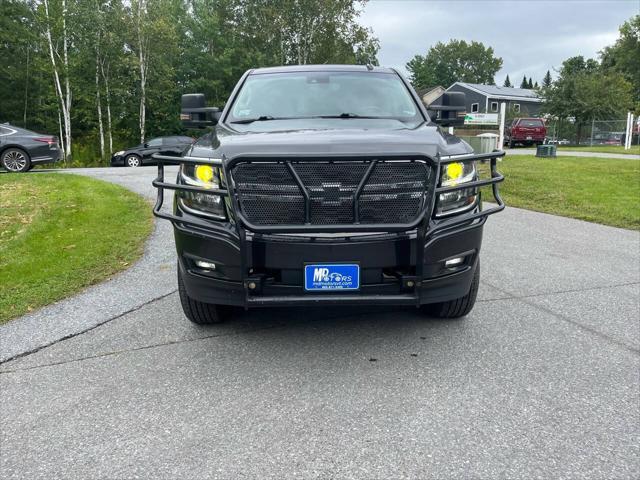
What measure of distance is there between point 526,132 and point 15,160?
27.5 m

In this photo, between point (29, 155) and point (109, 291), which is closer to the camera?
point (109, 291)

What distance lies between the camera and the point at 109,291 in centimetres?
458

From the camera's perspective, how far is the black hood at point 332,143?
2.94 meters

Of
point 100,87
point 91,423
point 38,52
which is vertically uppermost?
point 38,52

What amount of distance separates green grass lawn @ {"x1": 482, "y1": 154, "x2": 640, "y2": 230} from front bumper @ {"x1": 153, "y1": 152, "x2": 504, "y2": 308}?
5.76 metres

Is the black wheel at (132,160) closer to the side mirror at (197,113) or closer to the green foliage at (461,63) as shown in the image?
the side mirror at (197,113)

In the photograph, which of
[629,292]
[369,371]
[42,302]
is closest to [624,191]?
[629,292]

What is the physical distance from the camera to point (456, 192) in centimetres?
313

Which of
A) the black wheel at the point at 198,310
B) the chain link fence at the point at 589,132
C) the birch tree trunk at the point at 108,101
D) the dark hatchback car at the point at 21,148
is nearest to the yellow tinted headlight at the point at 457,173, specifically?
the black wheel at the point at 198,310

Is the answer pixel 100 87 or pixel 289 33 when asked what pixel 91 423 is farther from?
pixel 289 33

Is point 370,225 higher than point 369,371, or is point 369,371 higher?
point 370,225

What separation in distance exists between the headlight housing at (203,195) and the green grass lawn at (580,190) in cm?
665

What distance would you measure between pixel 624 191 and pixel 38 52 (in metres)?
29.2

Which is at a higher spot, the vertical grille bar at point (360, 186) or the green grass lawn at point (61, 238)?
the vertical grille bar at point (360, 186)
